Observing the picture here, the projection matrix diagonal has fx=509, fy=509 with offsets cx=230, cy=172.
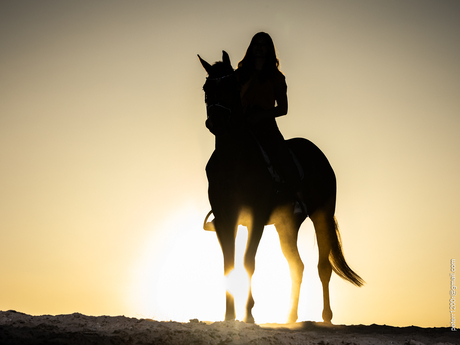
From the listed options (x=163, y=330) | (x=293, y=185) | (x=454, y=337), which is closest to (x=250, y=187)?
(x=293, y=185)

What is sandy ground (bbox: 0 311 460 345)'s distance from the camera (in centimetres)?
454

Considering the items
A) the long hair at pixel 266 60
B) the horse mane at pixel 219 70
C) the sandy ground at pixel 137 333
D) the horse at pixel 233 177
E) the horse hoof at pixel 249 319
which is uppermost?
the long hair at pixel 266 60

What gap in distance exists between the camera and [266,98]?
7066 mm

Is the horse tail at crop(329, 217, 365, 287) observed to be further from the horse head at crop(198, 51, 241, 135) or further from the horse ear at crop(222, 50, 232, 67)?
the horse ear at crop(222, 50, 232, 67)

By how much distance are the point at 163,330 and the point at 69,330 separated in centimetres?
91

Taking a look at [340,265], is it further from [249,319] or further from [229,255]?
[229,255]

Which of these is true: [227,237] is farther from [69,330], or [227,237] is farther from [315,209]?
[315,209]

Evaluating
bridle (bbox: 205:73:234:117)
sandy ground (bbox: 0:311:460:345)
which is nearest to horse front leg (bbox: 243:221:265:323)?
sandy ground (bbox: 0:311:460:345)

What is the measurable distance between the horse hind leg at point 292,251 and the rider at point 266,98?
0.95 metres

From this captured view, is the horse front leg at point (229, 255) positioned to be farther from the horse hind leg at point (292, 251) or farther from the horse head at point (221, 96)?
the horse hind leg at point (292, 251)

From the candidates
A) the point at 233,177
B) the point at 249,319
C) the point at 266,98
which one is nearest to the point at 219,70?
the point at 266,98

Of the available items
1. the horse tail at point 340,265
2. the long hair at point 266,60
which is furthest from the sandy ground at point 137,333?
the long hair at point 266,60

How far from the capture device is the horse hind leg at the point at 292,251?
26.7 feet

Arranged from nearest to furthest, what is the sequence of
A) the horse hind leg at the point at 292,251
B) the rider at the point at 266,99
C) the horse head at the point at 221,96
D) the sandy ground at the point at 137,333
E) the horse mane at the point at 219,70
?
the sandy ground at the point at 137,333, the horse head at the point at 221,96, the horse mane at the point at 219,70, the rider at the point at 266,99, the horse hind leg at the point at 292,251
